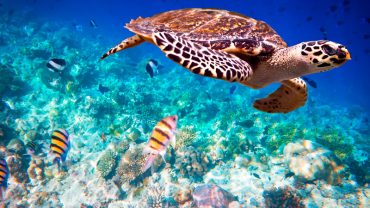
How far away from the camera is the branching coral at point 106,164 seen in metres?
6.70

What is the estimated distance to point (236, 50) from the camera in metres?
2.94

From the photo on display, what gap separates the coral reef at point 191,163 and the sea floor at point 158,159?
3 centimetres

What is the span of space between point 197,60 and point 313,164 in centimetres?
637

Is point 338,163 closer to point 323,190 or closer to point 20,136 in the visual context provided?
point 323,190

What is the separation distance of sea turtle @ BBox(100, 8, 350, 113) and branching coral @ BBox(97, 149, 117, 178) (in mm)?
4065

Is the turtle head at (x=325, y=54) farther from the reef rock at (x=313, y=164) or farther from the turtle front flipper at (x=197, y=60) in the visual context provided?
the reef rock at (x=313, y=164)

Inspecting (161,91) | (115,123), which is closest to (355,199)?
(115,123)

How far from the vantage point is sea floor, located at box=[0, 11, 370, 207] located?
6223 millimetres

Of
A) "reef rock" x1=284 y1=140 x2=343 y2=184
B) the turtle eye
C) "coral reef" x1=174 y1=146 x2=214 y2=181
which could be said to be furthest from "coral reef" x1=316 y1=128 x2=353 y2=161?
the turtle eye

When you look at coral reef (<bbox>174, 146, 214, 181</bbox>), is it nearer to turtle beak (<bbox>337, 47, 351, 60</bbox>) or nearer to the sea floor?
the sea floor

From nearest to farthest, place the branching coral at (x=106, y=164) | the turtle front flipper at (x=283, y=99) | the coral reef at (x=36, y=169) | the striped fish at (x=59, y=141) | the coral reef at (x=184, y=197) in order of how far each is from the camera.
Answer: the turtle front flipper at (x=283, y=99), the striped fish at (x=59, y=141), the coral reef at (x=184, y=197), the branching coral at (x=106, y=164), the coral reef at (x=36, y=169)

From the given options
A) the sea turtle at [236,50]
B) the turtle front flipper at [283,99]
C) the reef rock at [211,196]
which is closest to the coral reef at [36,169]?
the reef rock at [211,196]

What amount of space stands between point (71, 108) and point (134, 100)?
2909mm

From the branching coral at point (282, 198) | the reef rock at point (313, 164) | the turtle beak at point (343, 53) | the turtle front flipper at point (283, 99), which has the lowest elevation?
the branching coral at point (282, 198)
